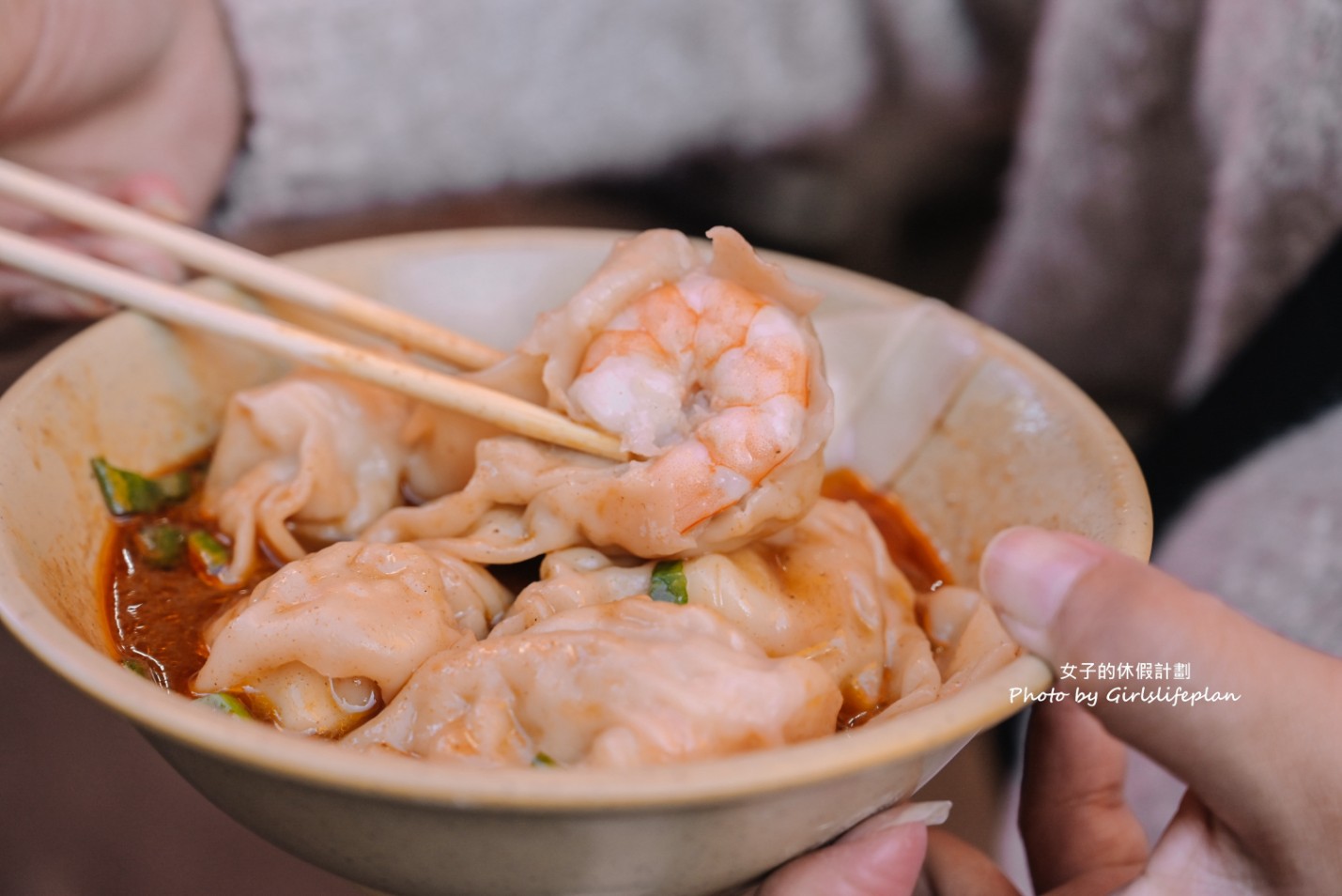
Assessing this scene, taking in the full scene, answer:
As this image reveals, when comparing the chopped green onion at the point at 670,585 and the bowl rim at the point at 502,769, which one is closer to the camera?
the bowl rim at the point at 502,769

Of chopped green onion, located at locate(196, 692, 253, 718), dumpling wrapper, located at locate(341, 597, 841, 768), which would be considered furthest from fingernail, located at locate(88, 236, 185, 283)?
dumpling wrapper, located at locate(341, 597, 841, 768)

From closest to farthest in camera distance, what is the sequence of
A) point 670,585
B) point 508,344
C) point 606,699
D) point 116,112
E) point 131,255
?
point 606,699 < point 670,585 < point 131,255 < point 508,344 < point 116,112

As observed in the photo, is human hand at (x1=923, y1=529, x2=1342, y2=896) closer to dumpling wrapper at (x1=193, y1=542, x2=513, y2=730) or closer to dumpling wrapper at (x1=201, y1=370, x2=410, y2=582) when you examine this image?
dumpling wrapper at (x1=193, y1=542, x2=513, y2=730)

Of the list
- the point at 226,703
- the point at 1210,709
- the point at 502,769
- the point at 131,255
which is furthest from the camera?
the point at 131,255

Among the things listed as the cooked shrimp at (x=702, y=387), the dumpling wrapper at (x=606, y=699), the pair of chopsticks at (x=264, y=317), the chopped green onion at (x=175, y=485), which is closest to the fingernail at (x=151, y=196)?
the pair of chopsticks at (x=264, y=317)

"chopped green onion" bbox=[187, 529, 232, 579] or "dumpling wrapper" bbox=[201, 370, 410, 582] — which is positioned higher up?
"dumpling wrapper" bbox=[201, 370, 410, 582]

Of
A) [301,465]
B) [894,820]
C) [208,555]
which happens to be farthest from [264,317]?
[894,820]

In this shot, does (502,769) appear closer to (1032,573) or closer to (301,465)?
(1032,573)

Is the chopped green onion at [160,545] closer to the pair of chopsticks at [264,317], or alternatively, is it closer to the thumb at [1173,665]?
the pair of chopsticks at [264,317]
